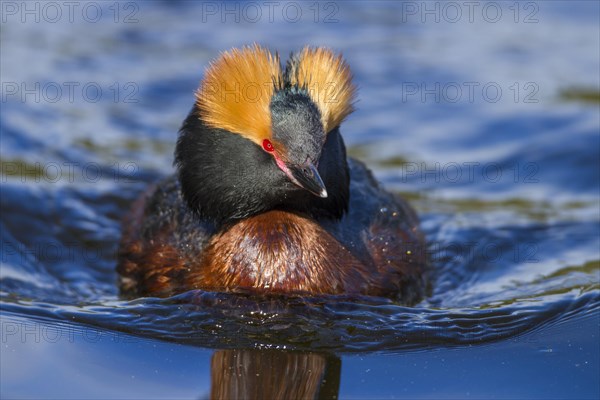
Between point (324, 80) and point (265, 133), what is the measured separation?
60 cm

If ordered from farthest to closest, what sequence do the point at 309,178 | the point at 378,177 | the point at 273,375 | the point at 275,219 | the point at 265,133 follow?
the point at 378,177
the point at 275,219
the point at 265,133
the point at 309,178
the point at 273,375

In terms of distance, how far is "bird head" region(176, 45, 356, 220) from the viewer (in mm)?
7129

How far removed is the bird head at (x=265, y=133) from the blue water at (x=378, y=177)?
0.79m

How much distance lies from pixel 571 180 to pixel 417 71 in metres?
3.34

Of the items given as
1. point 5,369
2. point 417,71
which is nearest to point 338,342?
point 5,369

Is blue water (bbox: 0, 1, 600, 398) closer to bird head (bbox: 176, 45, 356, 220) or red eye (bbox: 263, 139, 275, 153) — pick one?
bird head (bbox: 176, 45, 356, 220)

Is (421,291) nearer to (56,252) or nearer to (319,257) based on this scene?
(319,257)

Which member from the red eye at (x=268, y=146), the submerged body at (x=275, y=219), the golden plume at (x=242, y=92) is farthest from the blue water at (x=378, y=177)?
the golden plume at (x=242, y=92)

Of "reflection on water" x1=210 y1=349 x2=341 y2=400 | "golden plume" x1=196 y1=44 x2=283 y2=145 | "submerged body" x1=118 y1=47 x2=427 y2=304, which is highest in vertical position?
"golden plume" x1=196 y1=44 x2=283 y2=145

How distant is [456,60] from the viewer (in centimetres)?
1378

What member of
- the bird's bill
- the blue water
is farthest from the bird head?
the blue water

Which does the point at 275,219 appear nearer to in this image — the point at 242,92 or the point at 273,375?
the point at 242,92

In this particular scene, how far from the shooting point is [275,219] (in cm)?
763

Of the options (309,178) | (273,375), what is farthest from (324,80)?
(273,375)
